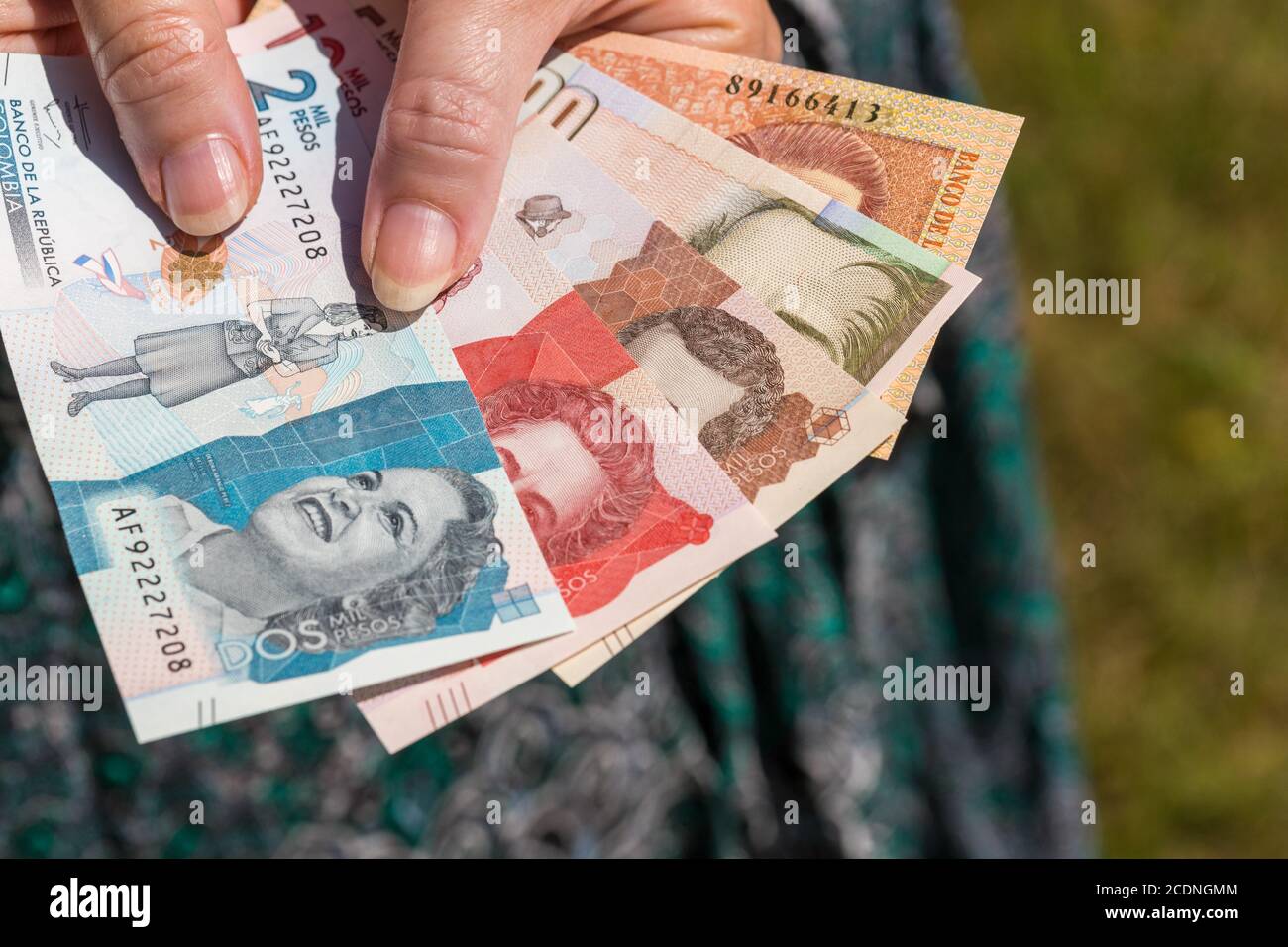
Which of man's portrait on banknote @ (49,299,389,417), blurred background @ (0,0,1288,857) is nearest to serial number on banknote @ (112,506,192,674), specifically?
man's portrait on banknote @ (49,299,389,417)

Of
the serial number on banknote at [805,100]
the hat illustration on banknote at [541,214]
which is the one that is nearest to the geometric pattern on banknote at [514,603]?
the hat illustration on banknote at [541,214]

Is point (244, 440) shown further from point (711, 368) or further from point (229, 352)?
point (711, 368)

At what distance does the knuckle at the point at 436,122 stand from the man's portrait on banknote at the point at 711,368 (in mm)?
275

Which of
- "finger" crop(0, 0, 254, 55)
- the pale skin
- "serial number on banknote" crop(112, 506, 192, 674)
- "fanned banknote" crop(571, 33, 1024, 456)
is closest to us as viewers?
"serial number on banknote" crop(112, 506, 192, 674)

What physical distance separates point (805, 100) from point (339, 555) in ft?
2.82

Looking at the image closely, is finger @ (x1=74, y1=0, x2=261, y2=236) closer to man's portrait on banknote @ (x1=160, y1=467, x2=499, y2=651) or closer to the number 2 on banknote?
the number 2 on banknote

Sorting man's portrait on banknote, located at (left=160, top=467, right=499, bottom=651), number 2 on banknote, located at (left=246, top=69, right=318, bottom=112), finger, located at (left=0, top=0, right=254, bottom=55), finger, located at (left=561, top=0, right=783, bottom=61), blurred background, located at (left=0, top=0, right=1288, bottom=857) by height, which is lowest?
blurred background, located at (left=0, top=0, right=1288, bottom=857)

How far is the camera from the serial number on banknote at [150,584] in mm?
980

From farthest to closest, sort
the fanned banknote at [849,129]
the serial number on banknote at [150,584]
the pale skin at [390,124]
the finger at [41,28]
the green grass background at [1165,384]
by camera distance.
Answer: the green grass background at [1165,384] → the fanned banknote at [849,129] → the finger at [41,28] → the pale skin at [390,124] → the serial number on banknote at [150,584]

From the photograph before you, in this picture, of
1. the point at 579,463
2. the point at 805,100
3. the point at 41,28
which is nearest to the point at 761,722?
the point at 579,463

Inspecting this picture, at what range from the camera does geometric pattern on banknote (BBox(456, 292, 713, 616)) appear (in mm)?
1097

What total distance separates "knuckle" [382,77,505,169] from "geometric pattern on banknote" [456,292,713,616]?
0.21 metres

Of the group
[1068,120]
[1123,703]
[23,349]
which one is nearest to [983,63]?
[1068,120]

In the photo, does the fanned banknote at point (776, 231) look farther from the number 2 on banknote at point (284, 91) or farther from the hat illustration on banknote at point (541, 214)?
the number 2 on banknote at point (284, 91)
